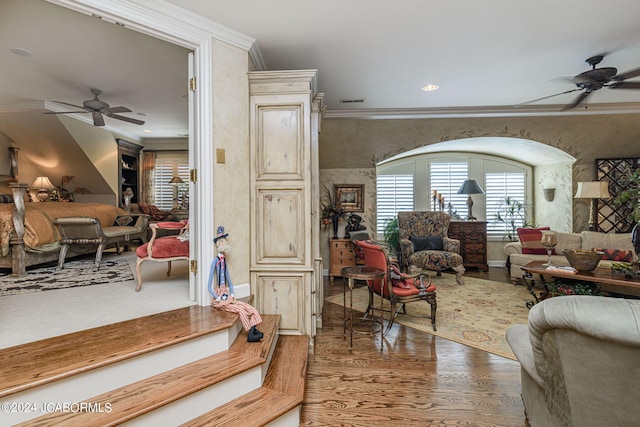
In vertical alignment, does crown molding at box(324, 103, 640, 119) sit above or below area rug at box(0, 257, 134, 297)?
above

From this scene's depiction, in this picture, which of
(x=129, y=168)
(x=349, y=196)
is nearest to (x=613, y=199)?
(x=349, y=196)

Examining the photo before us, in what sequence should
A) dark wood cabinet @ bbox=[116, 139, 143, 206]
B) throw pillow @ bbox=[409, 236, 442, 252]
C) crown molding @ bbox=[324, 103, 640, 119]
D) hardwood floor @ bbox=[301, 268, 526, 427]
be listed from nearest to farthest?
hardwood floor @ bbox=[301, 268, 526, 427], crown molding @ bbox=[324, 103, 640, 119], throw pillow @ bbox=[409, 236, 442, 252], dark wood cabinet @ bbox=[116, 139, 143, 206]

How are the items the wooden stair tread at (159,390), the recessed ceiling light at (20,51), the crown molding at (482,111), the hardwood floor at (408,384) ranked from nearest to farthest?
the wooden stair tread at (159,390)
the hardwood floor at (408,384)
the recessed ceiling light at (20,51)
the crown molding at (482,111)

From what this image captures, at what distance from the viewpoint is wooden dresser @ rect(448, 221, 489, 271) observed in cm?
550

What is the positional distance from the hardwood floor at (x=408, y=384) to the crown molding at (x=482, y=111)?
3.32 metres

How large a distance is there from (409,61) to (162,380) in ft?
11.4

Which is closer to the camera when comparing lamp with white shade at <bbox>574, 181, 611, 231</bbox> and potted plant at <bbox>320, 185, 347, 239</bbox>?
lamp with white shade at <bbox>574, 181, 611, 231</bbox>

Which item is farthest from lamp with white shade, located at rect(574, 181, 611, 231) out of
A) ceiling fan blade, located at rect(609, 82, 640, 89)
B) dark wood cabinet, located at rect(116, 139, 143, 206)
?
dark wood cabinet, located at rect(116, 139, 143, 206)

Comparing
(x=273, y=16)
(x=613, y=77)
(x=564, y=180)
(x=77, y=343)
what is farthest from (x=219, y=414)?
(x=564, y=180)

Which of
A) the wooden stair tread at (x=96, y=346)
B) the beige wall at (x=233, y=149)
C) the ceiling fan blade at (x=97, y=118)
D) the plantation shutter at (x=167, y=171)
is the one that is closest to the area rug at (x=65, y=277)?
the wooden stair tread at (x=96, y=346)

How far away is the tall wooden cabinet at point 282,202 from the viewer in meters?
2.53

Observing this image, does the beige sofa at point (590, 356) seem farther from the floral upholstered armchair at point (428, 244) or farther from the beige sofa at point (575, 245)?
the beige sofa at point (575, 245)

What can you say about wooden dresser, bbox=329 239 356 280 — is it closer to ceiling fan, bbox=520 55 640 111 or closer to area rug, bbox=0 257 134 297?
area rug, bbox=0 257 134 297

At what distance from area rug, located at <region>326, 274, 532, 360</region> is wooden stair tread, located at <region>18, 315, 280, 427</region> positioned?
2.05 meters
